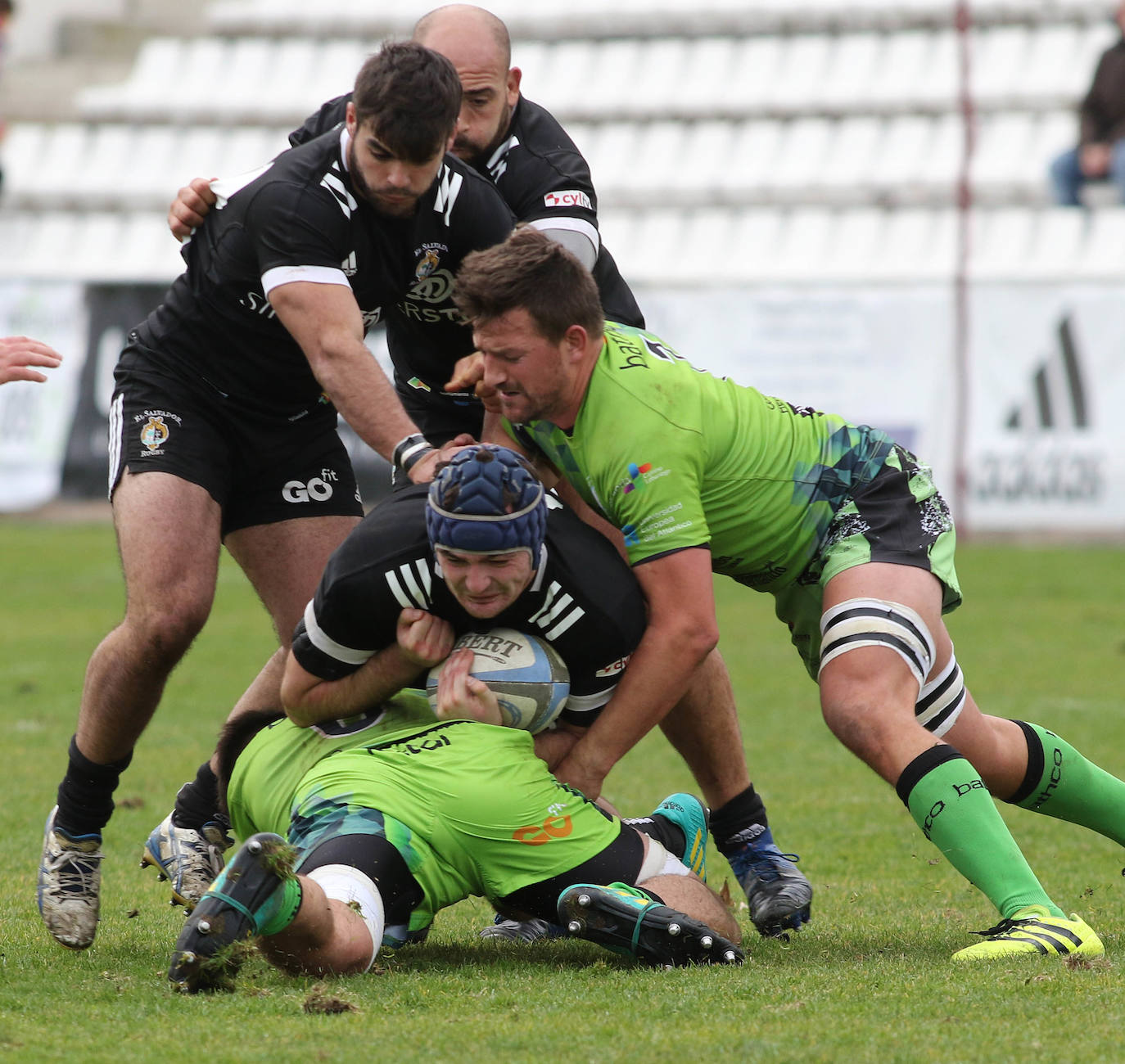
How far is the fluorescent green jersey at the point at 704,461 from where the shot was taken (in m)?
4.20

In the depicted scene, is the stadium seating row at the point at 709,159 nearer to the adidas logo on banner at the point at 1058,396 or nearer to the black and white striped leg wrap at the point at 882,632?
the adidas logo on banner at the point at 1058,396

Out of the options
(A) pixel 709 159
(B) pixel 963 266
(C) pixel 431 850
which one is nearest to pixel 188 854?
(C) pixel 431 850

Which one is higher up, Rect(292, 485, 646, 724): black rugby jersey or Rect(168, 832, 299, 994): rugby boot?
Rect(292, 485, 646, 724): black rugby jersey

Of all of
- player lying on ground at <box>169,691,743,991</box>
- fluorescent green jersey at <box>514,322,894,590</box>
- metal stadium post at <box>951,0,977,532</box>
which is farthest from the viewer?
metal stadium post at <box>951,0,977,532</box>

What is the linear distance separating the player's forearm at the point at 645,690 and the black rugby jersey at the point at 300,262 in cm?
137

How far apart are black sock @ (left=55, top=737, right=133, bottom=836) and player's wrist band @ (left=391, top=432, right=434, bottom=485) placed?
125 centimetres

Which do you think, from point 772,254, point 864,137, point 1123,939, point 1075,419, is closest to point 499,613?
point 1123,939

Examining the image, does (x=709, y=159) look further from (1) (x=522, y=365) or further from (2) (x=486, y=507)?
(2) (x=486, y=507)

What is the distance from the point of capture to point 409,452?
4.37 m

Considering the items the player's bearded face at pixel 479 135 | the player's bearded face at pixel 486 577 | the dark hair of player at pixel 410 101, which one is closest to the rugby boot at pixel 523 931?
the player's bearded face at pixel 486 577

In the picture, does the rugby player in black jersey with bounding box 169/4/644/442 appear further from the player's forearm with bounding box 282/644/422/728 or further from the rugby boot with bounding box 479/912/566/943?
the rugby boot with bounding box 479/912/566/943

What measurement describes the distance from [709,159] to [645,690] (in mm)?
17522

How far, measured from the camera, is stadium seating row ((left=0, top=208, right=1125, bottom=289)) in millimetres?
17906

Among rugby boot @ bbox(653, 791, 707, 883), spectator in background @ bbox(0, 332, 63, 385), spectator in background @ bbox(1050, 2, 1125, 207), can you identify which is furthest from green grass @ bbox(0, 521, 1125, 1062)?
spectator in background @ bbox(1050, 2, 1125, 207)
